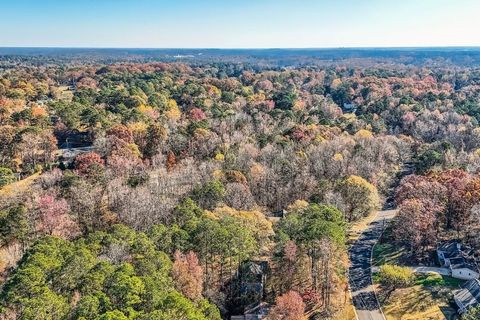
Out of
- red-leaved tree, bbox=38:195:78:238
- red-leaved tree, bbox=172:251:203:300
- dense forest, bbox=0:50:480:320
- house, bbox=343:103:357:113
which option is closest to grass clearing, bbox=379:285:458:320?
dense forest, bbox=0:50:480:320

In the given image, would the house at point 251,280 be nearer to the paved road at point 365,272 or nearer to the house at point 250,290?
the house at point 250,290

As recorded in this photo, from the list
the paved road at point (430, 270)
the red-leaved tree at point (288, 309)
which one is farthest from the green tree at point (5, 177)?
the paved road at point (430, 270)

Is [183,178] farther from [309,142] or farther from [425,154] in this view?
[425,154]

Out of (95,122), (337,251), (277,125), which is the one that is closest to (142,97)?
(95,122)

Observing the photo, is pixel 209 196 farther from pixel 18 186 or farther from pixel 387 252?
pixel 18 186

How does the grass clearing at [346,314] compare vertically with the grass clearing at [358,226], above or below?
above

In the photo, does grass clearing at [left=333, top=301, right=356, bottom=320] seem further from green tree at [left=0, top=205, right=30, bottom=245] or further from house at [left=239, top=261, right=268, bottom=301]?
green tree at [left=0, top=205, right=30, bottom=245]
